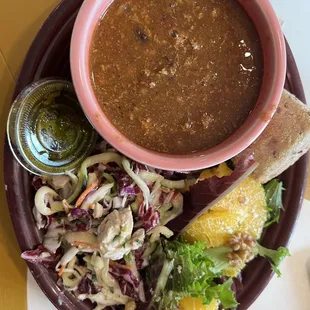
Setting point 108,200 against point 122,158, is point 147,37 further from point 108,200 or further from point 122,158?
point 108,200

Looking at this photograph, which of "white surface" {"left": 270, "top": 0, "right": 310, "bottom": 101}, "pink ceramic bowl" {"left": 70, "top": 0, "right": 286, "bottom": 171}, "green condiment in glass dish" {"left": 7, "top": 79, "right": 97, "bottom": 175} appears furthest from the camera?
"white surface" {"left": 270, "top": 0, "right": 310, "bottom": 101}

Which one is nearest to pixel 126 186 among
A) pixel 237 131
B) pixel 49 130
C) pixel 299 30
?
pixel 49 130

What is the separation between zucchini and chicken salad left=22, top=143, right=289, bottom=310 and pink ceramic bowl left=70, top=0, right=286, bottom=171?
0.20m

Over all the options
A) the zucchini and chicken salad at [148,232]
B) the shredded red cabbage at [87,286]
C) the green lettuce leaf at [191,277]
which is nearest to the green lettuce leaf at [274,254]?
the zucchini and chicken salad at [148,232]

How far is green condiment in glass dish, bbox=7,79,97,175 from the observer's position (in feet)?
5.57

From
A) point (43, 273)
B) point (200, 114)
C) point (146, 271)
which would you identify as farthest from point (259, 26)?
point (43, 273)

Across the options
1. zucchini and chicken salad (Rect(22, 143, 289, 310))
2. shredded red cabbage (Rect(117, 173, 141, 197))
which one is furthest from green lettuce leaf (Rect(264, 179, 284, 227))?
shredded red cabbage (Rect(117, 173, 141, 197))

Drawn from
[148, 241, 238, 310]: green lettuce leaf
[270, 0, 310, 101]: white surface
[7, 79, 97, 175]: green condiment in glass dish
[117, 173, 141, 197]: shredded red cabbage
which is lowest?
[148, 241, 238, 310]: green lettuce leaf

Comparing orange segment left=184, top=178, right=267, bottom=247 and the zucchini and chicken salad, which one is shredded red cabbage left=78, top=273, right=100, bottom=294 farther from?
orange segment left=184, top=178, right=267, bottom=247

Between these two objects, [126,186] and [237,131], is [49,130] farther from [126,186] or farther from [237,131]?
[237,131]

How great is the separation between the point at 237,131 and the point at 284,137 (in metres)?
0.26

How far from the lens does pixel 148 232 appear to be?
180 centimetres

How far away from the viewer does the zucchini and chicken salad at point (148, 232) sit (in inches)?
68.4

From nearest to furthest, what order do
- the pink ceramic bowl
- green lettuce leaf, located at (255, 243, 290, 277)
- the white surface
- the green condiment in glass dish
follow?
the pink ceramic bowl
the green condiment in glass dish
green lettuce leaf, located at (255, 243, 290, 277)
the white surface
